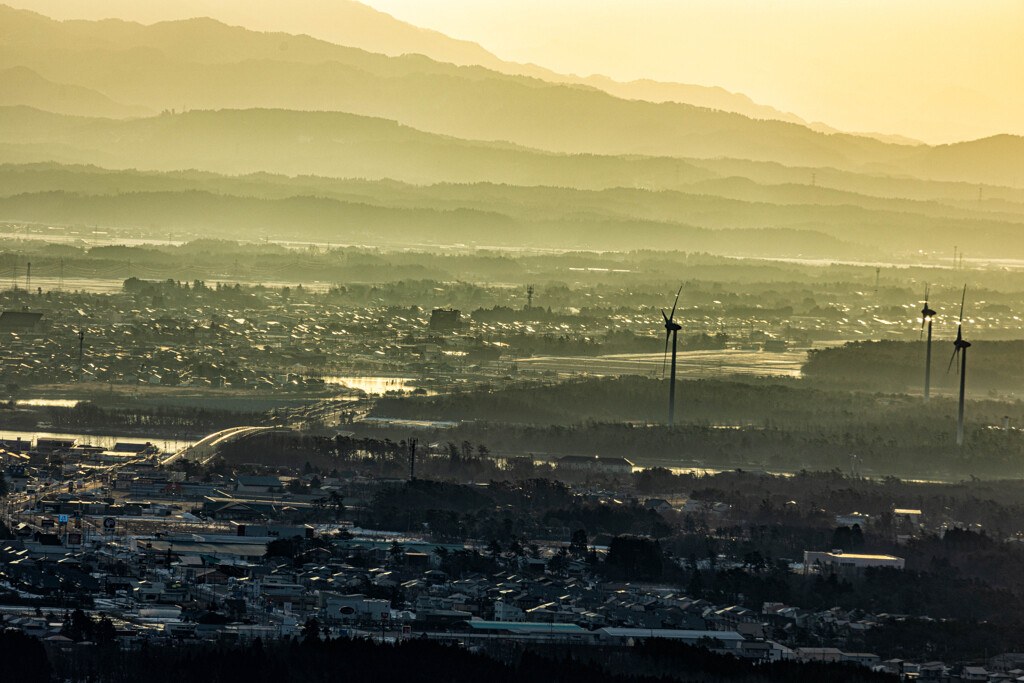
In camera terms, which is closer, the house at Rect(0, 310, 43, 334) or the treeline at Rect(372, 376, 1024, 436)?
the treeline at Rect(372, 376, 1024, 436)

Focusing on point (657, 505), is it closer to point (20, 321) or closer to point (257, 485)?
point (257, 485)

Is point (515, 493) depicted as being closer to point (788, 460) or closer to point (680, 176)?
point (788, 460)

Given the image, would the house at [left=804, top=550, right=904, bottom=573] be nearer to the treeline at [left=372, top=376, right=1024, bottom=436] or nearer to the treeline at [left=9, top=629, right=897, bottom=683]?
the treeline at [left=9, top=629, right=897, bottom=683]

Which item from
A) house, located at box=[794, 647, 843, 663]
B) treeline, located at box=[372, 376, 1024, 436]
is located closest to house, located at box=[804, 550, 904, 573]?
house, located at box=[794, 647, 843, 663]

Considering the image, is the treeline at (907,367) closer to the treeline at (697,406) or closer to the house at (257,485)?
the treeline at (697,406)

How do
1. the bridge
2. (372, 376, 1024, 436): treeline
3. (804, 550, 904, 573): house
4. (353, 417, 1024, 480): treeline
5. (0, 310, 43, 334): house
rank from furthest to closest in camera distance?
(0, 310, 43, 334): house → (372, 376, 1024, 436): treeline → (353, 417, 1024, 480): treeline → the bridge → (804, 550, 904, 573): house

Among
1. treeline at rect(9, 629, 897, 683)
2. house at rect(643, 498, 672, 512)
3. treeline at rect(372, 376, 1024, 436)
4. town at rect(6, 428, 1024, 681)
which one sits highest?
treeline at rect(372, 376, 1024, 436)

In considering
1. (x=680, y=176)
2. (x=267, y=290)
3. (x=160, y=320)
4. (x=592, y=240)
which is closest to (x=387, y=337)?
(x=160, y=320)

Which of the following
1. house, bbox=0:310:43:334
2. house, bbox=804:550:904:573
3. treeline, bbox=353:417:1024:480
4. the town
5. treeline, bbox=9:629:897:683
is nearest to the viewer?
treeline, bbox=9:629:897:683
